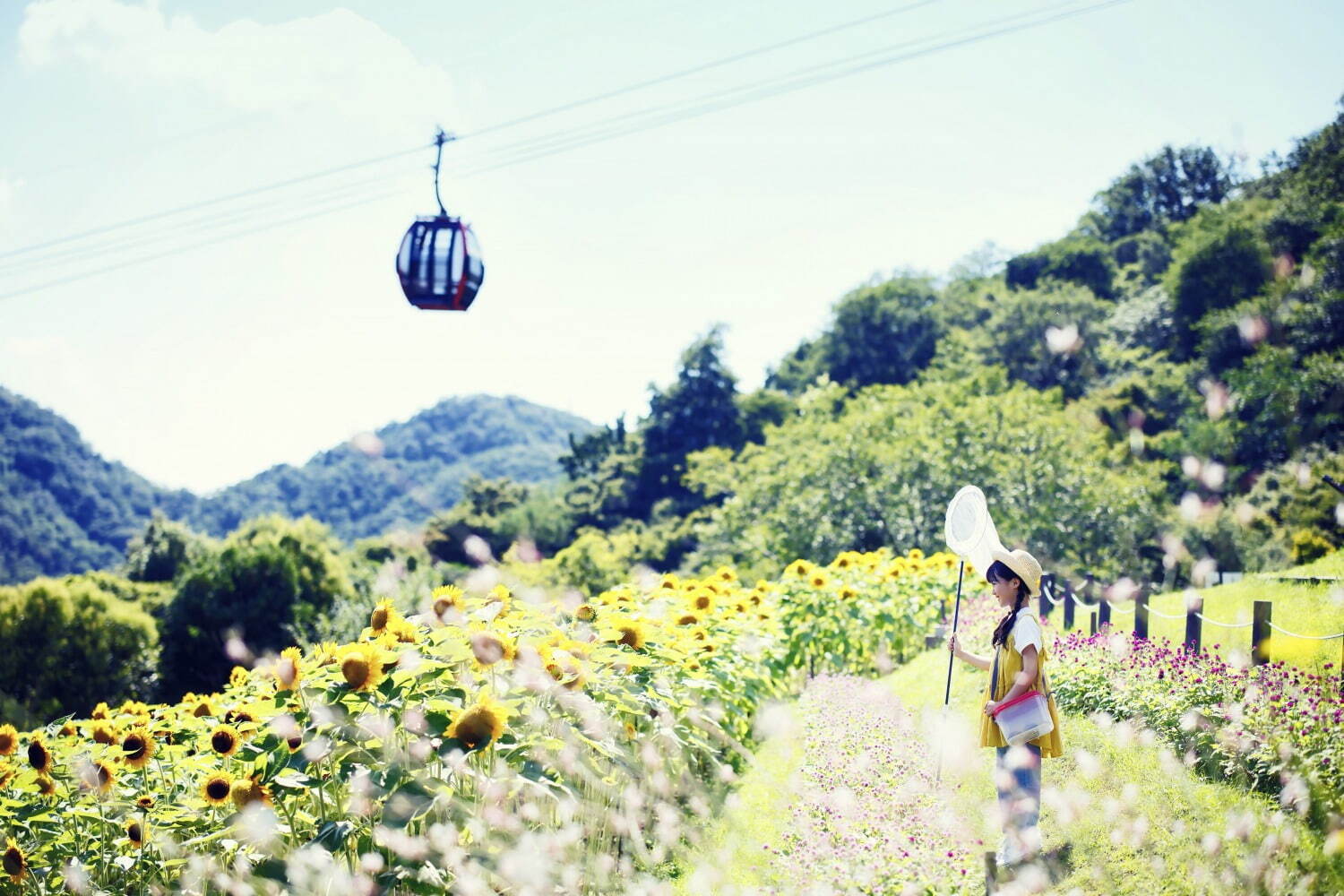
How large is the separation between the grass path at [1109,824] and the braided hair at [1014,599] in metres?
0.56

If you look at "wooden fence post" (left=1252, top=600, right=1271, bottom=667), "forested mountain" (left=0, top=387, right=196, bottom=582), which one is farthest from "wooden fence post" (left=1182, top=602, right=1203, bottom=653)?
"forested mountain" (left=0, top=387, right=196, bottom=582)

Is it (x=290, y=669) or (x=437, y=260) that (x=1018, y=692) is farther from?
(x=437, y=260)

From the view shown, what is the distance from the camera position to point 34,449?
250ft

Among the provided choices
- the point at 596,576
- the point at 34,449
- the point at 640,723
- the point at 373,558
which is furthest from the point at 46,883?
the point at 34,449

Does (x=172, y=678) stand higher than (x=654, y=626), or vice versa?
(x=654, y=626)

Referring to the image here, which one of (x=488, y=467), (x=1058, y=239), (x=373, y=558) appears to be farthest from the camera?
(x=488, y=467)

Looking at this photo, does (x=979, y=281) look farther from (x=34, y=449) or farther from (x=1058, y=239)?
(x=34, y=449)

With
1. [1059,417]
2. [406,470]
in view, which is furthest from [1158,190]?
[406,470]

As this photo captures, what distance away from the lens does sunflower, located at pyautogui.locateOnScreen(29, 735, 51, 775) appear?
3273mm

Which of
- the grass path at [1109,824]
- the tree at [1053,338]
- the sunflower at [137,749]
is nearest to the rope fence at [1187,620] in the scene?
the grass path at [1109,824]

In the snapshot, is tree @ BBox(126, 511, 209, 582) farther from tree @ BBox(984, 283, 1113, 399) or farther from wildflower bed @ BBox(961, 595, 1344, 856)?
wildflower bed @ BBox(961, 595, 1344, 856)

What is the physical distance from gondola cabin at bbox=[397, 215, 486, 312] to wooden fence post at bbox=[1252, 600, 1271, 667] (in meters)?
6.19

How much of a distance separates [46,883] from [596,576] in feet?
77.3

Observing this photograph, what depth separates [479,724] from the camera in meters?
2.79
